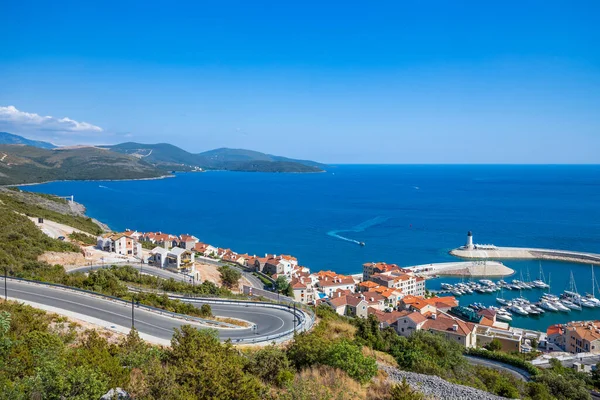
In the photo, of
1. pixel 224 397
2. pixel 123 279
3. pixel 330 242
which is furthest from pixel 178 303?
pixel 330 242

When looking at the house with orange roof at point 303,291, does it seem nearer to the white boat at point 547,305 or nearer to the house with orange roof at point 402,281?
the house with orange roof at point 402,281

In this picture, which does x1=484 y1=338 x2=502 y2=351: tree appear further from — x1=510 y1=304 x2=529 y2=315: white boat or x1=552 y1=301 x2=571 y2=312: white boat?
x1=552 y1=301 x2=571 y2=312: white boat

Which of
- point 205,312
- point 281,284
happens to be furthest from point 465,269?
point 205,312

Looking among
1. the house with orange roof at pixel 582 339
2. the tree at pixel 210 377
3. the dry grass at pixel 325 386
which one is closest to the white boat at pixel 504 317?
the house with orange roof at pixel 582 339

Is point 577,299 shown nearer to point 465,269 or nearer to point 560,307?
point 560,307

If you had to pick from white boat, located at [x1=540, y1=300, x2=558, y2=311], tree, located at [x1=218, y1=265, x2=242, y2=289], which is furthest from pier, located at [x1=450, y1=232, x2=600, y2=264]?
tree, located at [x1=218, y1=265, x2=242, y2=289]
